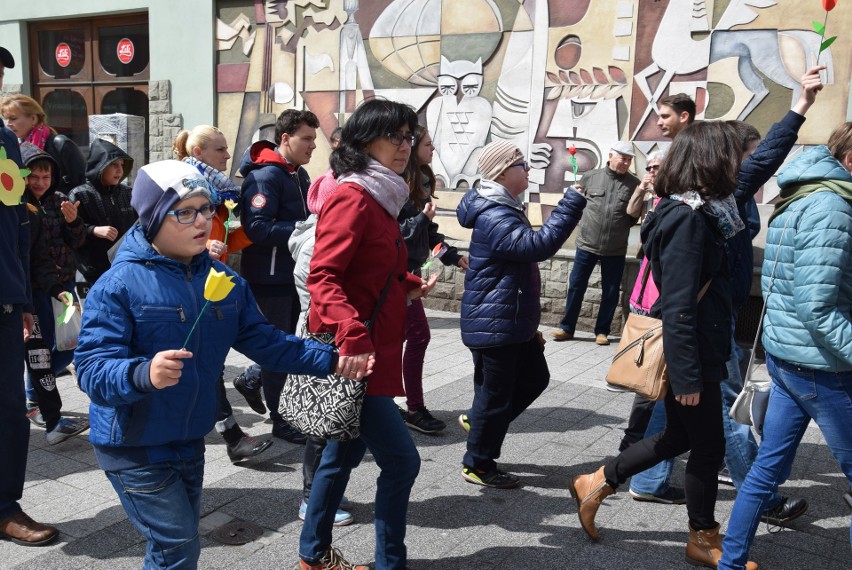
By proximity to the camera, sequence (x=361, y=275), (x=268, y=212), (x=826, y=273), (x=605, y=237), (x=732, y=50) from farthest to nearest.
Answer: (x=605, y=237), (x=732, y=50), (x=268, y=212), (x=361, y=275), (x=826, y=273)

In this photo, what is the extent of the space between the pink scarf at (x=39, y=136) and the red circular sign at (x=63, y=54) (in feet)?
24.8

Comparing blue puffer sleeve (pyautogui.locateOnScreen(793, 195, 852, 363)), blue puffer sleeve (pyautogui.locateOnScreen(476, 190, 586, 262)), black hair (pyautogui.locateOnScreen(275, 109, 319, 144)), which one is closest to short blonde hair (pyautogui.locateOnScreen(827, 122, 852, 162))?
blue puffer sleeve (pyautogui.locateOnScreen(793, 195, 852, 363))

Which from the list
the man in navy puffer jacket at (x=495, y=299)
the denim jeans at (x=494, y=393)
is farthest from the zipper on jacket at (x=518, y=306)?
the denim jeans at (x=494, y=393)

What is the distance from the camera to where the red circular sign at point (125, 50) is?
12.4 meters

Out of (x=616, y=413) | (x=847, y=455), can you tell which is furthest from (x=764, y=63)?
(x=847, y=455)

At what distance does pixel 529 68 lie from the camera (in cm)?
877

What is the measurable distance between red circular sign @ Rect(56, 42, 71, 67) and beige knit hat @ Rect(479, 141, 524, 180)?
11394mm

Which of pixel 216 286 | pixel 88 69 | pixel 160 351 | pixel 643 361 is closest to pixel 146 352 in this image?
pixel 160 351

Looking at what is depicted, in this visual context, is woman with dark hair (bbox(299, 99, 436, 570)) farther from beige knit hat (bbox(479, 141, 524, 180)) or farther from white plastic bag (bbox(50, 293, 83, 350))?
white plastic bag (bbox(50, 293, 83, 350))

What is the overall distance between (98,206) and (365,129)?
10.2 feet

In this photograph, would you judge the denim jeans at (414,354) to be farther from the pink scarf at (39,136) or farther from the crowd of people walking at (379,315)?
the pink scarf at (39,136)

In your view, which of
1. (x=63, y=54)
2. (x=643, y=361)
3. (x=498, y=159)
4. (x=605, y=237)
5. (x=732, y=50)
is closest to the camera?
(x=643, y=361)

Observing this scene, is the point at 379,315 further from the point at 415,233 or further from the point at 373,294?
the point at 415,233

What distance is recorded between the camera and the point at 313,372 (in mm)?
2709
